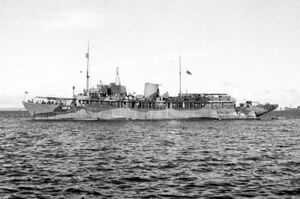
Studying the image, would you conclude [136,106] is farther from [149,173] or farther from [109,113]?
[149,173]

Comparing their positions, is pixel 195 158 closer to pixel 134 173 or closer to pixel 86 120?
pixel 134 173

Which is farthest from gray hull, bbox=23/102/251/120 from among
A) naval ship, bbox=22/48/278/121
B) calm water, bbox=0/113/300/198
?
calm water, bbox=0/113/300/198

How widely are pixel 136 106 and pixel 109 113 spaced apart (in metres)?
6.93

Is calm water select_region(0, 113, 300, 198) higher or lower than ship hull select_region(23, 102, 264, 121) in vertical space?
lower

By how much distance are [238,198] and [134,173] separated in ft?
19.6

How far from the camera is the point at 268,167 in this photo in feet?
60.8

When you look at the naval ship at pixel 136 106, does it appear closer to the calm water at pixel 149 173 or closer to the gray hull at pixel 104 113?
the gray hull at pixel 104 113

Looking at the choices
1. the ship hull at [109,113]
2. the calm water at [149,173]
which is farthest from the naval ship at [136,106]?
the calm water at [149,173]

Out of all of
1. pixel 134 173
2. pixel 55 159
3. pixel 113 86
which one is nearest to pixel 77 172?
→ pixel 134 173

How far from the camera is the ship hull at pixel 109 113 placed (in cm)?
7281

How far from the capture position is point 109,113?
74.5 metres

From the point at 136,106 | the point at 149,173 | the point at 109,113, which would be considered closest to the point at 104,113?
the point at 109,113

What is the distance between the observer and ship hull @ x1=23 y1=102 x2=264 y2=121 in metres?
72.8

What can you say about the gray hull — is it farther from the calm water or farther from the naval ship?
the calm water
